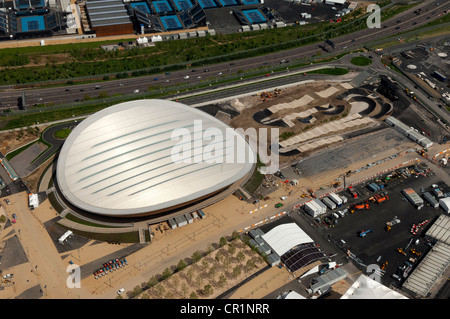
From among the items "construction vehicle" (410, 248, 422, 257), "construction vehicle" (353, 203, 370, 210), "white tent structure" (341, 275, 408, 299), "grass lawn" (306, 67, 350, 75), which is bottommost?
"white tent structure" (341, 275, 408, 299)

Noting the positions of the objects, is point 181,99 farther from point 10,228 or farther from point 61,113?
point 10,228

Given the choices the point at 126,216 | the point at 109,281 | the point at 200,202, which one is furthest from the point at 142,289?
the point at 200,202

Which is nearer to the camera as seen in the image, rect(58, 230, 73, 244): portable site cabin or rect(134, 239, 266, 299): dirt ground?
rect(134, 239, 266, 299): dirt ground

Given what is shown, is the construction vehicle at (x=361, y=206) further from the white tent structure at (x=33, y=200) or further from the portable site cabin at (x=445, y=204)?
the white tent structure at (x=33, y=200)

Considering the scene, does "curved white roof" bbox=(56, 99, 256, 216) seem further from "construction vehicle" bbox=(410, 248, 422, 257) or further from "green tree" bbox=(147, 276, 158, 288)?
"construction vehicle" bbox=(410, 248, 422, 257)

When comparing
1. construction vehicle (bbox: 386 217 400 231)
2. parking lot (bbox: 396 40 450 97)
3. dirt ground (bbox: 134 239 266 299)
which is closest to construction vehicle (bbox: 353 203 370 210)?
construction vehicle (bbox: 386 217 400 231)
